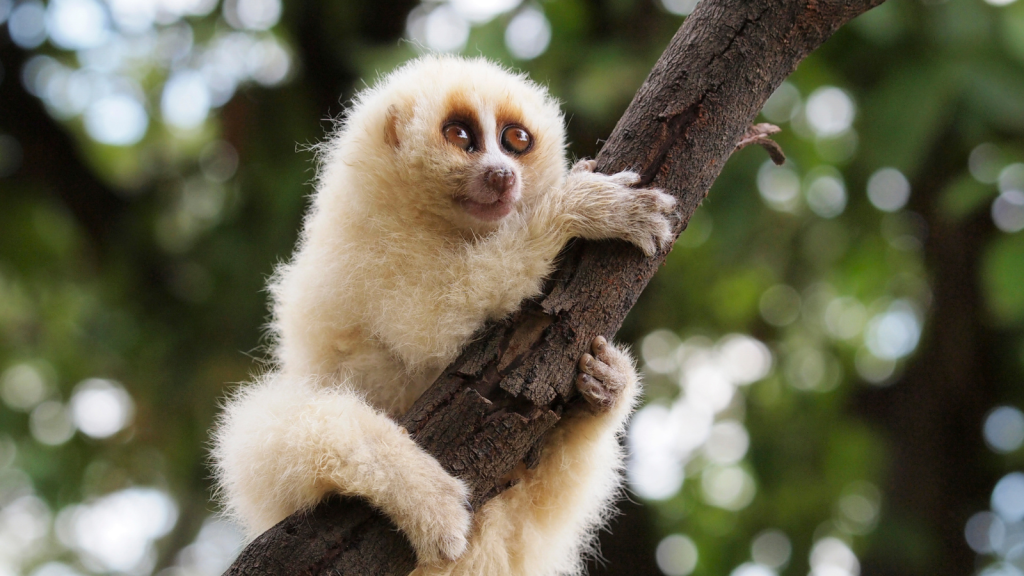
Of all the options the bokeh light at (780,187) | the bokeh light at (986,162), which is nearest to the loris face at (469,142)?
the bokeh light at (780,187)

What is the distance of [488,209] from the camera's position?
274cm

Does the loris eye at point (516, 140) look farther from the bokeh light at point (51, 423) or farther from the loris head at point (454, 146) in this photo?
the bokeh light at point (51, 423)

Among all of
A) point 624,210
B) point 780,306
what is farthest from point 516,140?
point 780,306

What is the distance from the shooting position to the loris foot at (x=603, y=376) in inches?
90.7

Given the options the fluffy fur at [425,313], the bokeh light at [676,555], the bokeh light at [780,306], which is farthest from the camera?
the bokeh light at [780,306]

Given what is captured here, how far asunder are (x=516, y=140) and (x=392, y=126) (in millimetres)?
448

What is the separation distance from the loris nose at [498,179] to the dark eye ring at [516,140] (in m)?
0.28

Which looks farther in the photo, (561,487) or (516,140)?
(516,140)

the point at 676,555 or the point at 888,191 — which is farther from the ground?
the point at 888,191

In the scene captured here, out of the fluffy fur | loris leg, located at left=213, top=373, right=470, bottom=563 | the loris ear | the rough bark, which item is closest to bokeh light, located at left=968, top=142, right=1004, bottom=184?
the rough bark

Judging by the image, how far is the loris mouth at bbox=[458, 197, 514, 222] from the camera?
2732mm

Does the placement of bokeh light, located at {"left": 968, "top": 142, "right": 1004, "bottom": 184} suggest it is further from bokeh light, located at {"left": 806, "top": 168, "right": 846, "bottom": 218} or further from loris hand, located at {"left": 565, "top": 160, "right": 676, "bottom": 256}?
loris hand, located at {"left": 565, "top": 160, "right": 676, "bottom": 256}

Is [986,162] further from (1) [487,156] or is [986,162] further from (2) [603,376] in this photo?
(2) [603,376]

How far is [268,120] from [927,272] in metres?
5.01
